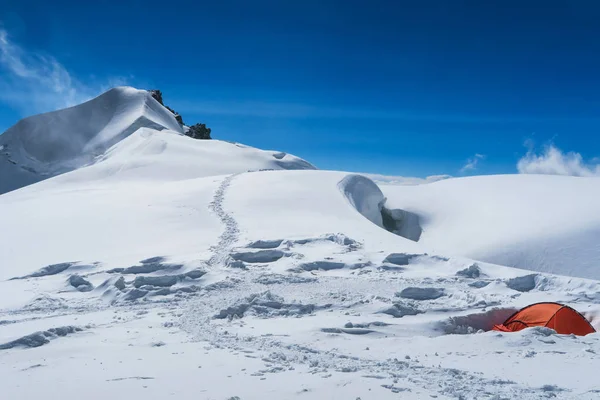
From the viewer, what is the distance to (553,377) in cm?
623

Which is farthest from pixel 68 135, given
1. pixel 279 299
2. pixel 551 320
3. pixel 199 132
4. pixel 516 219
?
pixel 551 320

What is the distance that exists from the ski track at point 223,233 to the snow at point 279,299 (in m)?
0.08

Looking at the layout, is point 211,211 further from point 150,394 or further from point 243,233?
point 150,394

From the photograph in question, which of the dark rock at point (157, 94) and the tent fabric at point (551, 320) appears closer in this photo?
the tent fabric at point (551, 320)

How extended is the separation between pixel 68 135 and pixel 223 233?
79.0 metres

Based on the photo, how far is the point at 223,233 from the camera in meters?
16.8

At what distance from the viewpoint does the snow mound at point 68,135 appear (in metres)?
80.3

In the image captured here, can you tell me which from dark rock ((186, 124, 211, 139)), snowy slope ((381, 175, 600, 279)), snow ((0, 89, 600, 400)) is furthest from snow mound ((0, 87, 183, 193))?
snowy slope ((381, 175, 600, 279))

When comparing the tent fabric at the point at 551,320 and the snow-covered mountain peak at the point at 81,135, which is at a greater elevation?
the snow-covered mountain peak at the point at 81,135

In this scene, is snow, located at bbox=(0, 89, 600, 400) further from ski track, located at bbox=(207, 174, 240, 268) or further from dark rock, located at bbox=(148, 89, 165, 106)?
dark rock, located at bbox=(148, 89, 165, 106)

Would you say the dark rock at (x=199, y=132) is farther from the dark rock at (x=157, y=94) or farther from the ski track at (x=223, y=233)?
the ski track at (x=223, y=233)

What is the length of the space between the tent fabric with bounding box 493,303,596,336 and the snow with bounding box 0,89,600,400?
430 millimetres

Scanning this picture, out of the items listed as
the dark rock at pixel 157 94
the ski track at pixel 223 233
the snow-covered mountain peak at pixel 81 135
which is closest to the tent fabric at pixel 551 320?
the ski track at pixel 223 233

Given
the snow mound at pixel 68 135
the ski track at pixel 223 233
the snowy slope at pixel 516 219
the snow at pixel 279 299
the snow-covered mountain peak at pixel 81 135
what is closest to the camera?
the snow at pixel 279 299
